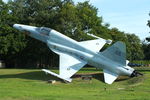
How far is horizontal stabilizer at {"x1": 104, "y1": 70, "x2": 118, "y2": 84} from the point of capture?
31.5m

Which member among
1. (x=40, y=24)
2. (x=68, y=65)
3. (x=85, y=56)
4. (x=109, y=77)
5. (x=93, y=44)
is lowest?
(x=109, y=77)

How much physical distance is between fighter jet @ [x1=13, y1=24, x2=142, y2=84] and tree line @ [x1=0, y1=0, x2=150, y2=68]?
82.9 feet

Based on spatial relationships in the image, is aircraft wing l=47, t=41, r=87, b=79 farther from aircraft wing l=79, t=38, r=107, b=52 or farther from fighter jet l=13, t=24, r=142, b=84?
aircraft wing l=79, t=38, r=107, b=52

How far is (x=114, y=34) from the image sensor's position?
3686 inches

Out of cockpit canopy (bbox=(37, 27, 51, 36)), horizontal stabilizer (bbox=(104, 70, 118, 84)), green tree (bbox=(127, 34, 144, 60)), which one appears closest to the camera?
Result: horizontal stabilizer (bbox=(104, 70, 118, 84))

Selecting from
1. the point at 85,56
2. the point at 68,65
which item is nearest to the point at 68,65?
the point at 68,65

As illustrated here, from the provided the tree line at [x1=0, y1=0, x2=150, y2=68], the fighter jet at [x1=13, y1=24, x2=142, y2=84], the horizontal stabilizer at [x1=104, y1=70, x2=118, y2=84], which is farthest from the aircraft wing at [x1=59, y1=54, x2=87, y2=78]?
the tree line at [x1=0, y1=0, x2=150, y2=68]

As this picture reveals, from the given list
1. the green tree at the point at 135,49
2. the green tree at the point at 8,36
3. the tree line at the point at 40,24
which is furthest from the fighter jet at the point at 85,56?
the green tree at the point at 135,49

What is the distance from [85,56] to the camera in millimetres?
34531

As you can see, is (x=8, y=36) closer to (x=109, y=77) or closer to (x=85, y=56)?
(x=85, y=56)

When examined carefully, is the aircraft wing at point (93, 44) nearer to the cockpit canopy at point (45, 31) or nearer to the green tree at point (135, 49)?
the cockpit canopy at point (45, 31)

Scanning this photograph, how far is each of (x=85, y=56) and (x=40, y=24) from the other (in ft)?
113

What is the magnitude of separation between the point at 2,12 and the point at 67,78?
4224 centimetres

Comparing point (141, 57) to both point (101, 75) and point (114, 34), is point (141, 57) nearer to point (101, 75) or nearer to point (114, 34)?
point (114, 34)
